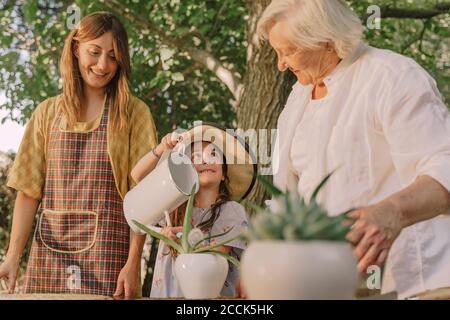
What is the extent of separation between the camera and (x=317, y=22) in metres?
1.74

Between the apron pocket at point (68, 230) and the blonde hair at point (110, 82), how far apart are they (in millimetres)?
289

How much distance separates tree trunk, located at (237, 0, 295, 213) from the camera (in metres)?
4.00

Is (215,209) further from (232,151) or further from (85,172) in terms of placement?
(85,172)

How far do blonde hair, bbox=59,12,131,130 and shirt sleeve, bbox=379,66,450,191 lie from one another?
3.26 ft

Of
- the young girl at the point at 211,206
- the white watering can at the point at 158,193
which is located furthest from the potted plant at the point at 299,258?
the young girl at the point at 211,206

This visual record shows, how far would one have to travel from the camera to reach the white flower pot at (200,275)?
1.55 meters

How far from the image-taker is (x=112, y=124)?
234cm

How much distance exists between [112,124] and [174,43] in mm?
2724

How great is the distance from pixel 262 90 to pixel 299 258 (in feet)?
10.8

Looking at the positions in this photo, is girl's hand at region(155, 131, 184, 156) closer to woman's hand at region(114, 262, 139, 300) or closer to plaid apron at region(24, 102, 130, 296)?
plaid apron at region(24, 102, 130, 296)

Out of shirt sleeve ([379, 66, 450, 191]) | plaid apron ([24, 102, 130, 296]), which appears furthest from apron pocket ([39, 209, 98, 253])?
shirt sleeve ([379, 66, 450, 191])

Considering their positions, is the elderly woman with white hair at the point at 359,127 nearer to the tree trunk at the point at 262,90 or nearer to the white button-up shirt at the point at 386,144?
the white button-up shirt at the point at 386,144

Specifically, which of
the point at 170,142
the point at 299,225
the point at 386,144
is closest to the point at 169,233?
the point at 170,142
